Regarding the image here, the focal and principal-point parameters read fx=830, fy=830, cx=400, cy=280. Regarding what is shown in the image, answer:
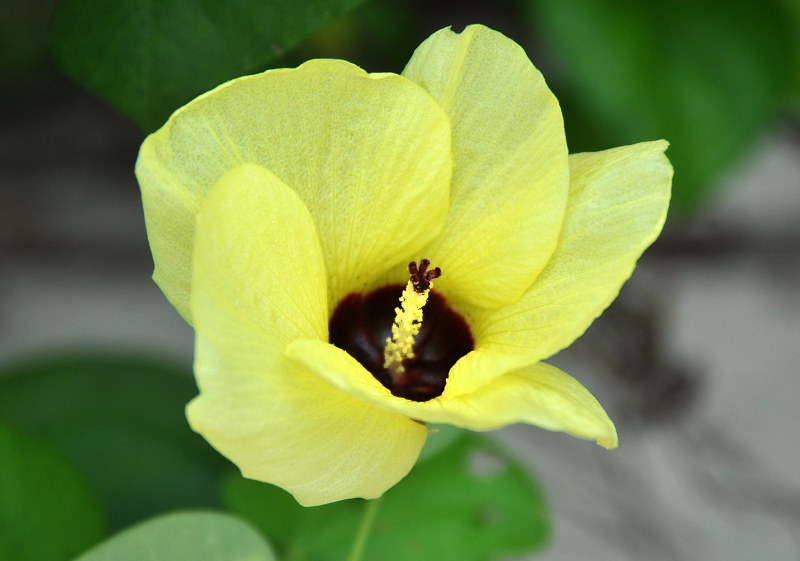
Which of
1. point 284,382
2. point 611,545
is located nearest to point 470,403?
point 284,382

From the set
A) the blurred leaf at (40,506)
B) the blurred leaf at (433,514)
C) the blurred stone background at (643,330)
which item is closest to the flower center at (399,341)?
the blurred leaf at (433,514)

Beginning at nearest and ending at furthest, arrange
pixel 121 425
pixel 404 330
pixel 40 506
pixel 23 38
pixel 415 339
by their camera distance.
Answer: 1. pixel 404 330
2. pixel 415 339
3. pixel 40 506
4. pixel 121 425
5. pixel 23 38

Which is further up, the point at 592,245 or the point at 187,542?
the point at 592,245

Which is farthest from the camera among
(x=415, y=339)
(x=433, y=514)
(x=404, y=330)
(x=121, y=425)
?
(x=121, y=425)

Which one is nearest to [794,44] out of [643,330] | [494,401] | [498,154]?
[643,330]

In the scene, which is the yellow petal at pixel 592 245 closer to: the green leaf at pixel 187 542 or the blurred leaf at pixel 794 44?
the green leaf at pixel 187 542

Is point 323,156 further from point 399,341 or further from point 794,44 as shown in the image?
point 794,44

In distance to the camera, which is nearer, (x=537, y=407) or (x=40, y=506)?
(x=537, y=407)
